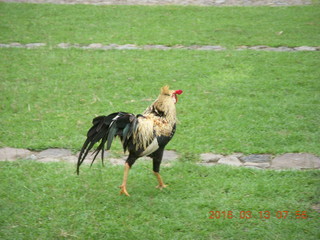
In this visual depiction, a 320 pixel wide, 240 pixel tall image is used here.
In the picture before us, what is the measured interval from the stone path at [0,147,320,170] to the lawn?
0.45ft

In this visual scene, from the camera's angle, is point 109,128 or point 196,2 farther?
point 196,2

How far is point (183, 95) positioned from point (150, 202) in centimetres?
353

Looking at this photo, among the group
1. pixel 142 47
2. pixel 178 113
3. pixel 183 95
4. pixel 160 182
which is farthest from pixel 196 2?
pixel 160 182

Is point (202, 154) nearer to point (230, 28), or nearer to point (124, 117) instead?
point (124, 117)

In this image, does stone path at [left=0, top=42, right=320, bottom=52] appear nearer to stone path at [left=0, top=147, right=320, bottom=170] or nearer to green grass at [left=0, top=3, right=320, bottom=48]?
green grass at [left=0, top=3, right=320, bottom=48]

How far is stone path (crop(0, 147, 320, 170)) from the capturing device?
5.66 metres

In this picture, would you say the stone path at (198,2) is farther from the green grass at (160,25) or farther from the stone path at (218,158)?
the stone path at (218,158)

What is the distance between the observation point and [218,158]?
19.4 ft

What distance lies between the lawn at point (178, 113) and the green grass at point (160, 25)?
60mm

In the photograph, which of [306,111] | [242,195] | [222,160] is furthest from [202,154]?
[306,111]
